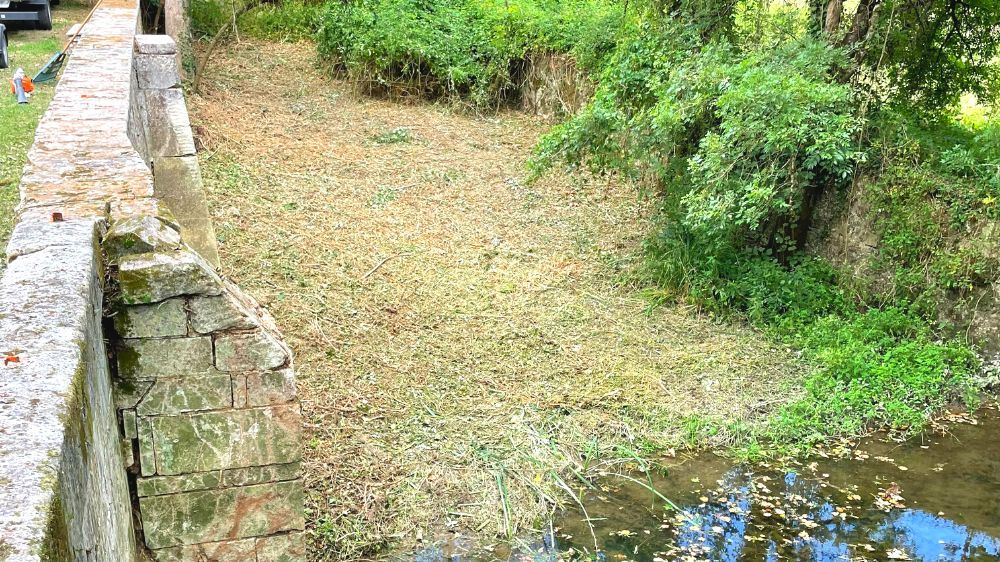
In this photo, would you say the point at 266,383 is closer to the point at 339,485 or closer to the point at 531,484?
the point at 339,485

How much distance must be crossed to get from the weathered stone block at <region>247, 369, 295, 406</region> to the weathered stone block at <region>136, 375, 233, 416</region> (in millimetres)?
85

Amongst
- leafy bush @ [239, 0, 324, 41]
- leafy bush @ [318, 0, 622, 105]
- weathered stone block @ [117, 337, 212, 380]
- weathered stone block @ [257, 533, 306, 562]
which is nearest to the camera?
weathered stone block @ [117, 337, 212, 380]

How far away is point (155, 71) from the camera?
279 inches

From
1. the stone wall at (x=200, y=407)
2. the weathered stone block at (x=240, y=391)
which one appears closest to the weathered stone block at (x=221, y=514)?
the stone wall at (x=200, y=407)

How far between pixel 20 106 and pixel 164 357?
7.31 metres

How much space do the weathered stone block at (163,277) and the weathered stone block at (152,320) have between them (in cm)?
4

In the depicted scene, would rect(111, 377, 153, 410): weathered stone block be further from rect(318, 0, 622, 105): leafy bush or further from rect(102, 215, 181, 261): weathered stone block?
rect(318, 0, 622, 105): leafy bush

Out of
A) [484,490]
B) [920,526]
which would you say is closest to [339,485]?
[484,490]


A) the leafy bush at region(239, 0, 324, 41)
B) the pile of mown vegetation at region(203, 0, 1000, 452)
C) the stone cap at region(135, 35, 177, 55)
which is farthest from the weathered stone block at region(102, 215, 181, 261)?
the leafy bush at region(239, 0, 324, 41)

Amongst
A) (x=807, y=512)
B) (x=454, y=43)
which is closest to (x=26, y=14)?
(x=454, y=43)

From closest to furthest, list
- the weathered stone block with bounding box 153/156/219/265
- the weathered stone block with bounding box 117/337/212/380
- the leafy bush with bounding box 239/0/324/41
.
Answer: the weathered stone block with bounding box 117/337/212/380 → the weathered stone block with bounding box 153/156/219/265 → the leafy bush with bounding box 239/0/324/41

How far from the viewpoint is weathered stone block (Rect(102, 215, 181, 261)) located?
3.03 m

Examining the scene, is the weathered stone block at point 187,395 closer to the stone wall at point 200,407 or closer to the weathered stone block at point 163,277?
the stone wall at point 200,407

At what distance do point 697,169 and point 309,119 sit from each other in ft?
21.9
